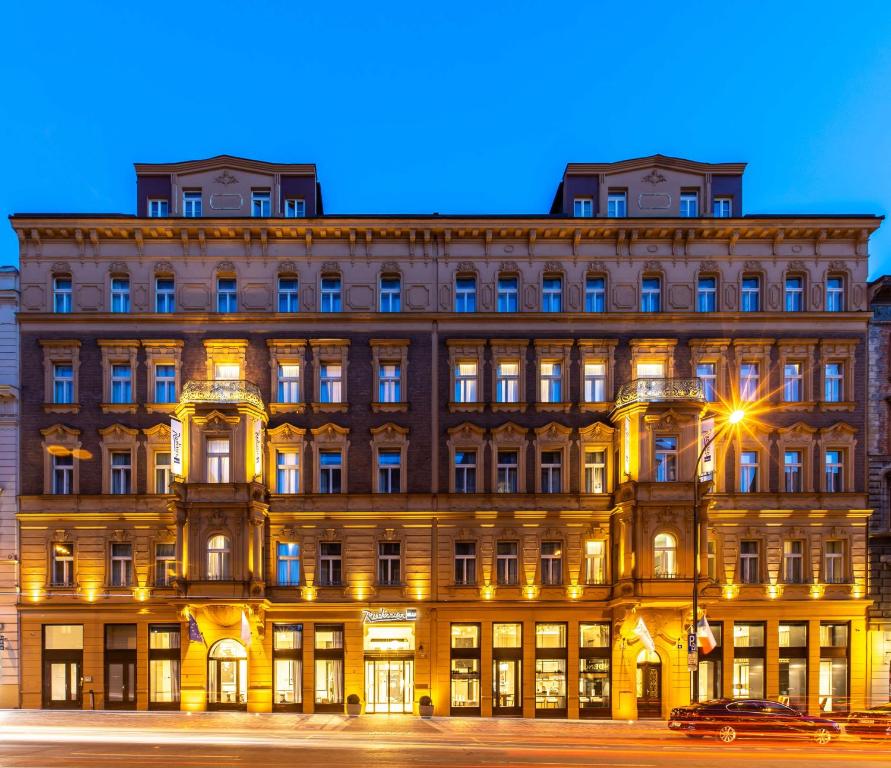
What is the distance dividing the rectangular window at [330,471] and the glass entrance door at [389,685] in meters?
7.76

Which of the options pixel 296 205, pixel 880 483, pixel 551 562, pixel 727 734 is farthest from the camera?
pixel 296 205

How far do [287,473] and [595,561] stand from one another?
14.5 metres

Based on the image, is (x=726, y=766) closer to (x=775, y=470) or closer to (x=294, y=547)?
(x=775, y=470)

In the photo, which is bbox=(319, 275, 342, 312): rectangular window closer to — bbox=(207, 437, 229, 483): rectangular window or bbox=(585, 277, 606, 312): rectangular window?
bbox=(207, 437, 229, 483): rectangular window

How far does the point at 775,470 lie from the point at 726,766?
56.6 ft

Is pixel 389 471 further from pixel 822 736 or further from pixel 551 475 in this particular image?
pixel 822 736

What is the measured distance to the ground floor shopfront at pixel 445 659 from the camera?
33.4 m

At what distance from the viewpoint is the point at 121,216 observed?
34.8m

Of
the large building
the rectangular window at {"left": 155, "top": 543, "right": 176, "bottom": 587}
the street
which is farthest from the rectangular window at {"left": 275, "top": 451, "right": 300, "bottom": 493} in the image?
the street

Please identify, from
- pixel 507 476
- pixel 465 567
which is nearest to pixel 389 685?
pixel 465 567

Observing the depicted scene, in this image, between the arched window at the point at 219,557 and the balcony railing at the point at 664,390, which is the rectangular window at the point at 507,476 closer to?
the balcony railing at the point at 664,390

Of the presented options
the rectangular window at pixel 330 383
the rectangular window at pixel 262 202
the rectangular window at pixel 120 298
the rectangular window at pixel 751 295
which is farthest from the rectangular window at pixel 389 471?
the rectangular window at pixel 751 295

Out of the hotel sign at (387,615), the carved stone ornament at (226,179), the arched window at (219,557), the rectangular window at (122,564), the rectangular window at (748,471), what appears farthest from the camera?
the carved stone ornament at (226,179)

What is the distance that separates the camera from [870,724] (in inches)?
1071
